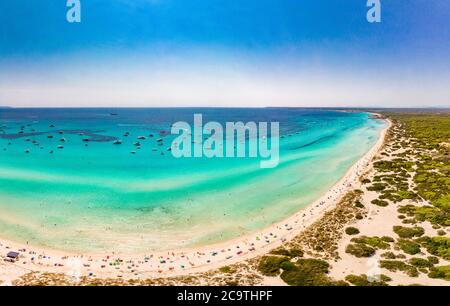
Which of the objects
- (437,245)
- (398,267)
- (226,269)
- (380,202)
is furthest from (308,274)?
(380,202)

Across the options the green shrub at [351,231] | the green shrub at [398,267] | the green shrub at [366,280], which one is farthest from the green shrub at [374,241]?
the green shrub at [366,280]

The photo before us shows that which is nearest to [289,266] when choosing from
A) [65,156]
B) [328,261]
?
[328,261]

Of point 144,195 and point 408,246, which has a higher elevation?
point 144,195

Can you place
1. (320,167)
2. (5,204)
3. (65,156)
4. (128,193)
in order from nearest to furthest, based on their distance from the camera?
(5,204) → (128,193) → (320,167) → (65,156)

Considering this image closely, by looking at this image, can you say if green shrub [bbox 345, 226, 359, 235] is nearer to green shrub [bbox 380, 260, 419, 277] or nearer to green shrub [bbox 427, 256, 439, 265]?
green shrub [bbox 380, 260, 419, 277]

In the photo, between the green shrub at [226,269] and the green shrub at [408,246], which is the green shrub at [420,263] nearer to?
the green shrub at [408,246]

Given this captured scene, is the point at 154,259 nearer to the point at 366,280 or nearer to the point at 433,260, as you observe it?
the point at 366,280

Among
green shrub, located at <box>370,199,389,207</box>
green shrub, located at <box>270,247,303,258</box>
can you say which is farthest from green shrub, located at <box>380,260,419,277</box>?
green shrub, located at <box>370,199,389,207</box>
